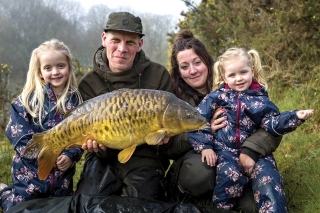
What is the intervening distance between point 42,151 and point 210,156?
989 millimetres

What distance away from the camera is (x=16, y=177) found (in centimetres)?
262

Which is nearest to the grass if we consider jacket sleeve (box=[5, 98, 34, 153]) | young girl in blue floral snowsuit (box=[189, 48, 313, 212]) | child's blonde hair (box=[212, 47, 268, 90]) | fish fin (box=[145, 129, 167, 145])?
young girl in blue floral snowsuit (box=[189, 48, 313, 212])

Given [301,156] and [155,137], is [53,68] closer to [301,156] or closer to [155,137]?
[155,137]

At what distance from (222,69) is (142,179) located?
35.5 inches

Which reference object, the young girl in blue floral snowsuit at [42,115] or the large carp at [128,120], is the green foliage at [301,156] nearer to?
the large carp at [128,120]

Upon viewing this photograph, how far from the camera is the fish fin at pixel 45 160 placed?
2301 millimetres

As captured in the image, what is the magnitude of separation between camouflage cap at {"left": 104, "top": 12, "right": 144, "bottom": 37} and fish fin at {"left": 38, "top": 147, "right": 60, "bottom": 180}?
0.88 meters

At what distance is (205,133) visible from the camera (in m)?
2.49

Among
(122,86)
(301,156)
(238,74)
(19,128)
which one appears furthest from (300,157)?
(19,128)

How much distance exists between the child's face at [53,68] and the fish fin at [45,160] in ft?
1.64

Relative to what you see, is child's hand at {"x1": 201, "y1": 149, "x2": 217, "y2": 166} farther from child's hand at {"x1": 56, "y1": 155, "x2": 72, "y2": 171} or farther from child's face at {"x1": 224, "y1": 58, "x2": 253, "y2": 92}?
child's hand at {"x1": 56, "y1": 155, "x2": 72, "y2": 171}

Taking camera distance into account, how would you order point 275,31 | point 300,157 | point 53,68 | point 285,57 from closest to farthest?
point 53,68
point 300,157
point 285,57
point 275,31

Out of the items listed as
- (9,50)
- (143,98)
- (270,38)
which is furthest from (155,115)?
(9,50)

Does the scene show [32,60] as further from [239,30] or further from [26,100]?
[239,30]
